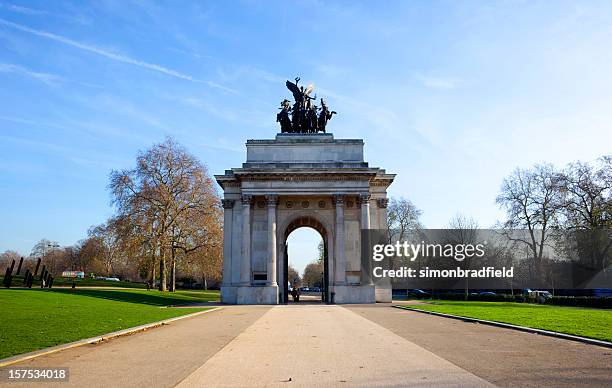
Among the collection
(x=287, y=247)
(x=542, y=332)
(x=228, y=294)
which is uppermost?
(x=287, y=247)

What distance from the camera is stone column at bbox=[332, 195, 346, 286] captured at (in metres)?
43.8

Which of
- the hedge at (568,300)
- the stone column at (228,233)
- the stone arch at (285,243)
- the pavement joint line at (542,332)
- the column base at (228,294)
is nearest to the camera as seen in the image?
the pavement joint line at (542,332)

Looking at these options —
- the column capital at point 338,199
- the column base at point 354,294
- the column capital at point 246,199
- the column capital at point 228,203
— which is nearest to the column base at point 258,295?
the column base at point 354,294

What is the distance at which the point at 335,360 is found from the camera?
1086cm

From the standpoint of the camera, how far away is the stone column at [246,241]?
144ft

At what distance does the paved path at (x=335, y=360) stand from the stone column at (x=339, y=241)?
27263mm

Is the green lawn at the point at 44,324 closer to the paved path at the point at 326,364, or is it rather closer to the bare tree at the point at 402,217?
the paved path at the point at 326,364

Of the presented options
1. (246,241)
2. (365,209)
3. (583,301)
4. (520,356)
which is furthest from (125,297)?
(583,301)

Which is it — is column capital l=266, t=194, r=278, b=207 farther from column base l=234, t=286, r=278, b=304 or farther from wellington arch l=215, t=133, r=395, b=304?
column base l=234, t=286, r=278, b=304

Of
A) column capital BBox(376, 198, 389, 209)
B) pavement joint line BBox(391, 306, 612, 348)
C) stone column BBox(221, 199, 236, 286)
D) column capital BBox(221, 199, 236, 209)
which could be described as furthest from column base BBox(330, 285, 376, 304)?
pavement joint line BBox(391, 306, 612, 348)

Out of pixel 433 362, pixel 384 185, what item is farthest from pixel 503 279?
pixel 433 362

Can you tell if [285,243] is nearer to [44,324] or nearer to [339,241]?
[339,241]

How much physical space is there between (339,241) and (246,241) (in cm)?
813

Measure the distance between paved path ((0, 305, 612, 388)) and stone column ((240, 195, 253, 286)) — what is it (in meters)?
27.4
